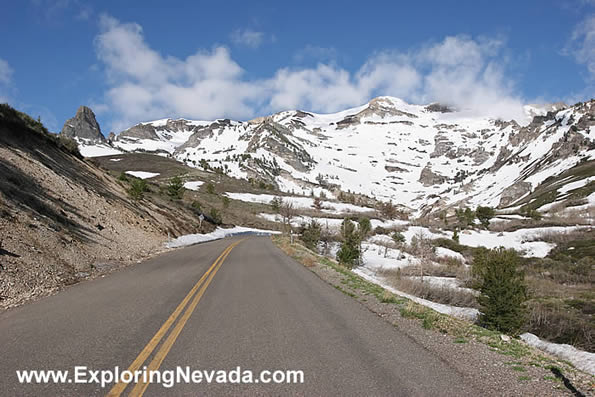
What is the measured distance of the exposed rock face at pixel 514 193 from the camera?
15550cm

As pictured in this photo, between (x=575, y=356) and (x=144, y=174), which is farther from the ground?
(x=144, y=174)

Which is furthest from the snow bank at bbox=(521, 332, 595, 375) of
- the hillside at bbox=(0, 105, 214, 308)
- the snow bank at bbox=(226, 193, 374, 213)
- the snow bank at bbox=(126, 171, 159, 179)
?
the snow bank at bbox=(126, 171, 159, 179)

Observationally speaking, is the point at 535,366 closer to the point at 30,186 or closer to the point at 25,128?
the point at 30,186

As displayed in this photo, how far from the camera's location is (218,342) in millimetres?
5531

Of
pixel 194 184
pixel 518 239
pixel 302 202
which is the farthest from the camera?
pixel 194 184

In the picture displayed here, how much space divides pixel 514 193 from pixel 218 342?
18516 centimetres

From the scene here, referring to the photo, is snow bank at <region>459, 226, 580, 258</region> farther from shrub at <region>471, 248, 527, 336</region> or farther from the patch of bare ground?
the patch of bare ground

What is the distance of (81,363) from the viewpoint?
4.62m

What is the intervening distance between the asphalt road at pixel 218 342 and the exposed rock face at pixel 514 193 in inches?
6966

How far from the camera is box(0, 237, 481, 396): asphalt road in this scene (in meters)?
4.11

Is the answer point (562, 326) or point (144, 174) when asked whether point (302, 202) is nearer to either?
point (144, 174)

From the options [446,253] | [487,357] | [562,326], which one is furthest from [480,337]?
[446,253]

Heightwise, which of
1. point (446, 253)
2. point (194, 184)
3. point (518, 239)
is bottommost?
point (446, 253)

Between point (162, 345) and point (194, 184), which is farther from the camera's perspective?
point (194, 184)
